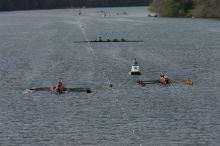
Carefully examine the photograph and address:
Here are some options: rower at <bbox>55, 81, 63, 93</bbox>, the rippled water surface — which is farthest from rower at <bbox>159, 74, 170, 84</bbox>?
rower at <bbox>55, 81, 63, 93</bbox>

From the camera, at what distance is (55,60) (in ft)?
451

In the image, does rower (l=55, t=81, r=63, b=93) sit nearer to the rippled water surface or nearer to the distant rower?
the distant rower

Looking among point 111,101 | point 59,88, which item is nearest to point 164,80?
point 111,101

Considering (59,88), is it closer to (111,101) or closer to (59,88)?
(59,88)

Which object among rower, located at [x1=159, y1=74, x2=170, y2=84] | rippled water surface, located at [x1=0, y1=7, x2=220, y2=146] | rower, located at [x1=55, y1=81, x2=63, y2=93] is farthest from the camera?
rower, located at [x1=159, y1=74, x2=170, y2=84]

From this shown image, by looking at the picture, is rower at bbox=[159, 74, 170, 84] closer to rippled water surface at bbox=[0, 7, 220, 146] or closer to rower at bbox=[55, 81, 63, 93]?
rippled water surface at bbox=[0, 7, 220, 146]

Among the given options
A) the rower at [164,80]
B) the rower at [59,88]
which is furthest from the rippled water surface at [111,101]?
the rower at [164,80]

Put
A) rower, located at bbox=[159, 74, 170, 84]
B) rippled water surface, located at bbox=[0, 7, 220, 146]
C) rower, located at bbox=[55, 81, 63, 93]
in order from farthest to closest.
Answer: rower, located at bbox=[159, 74, 170, 84] → rower, located at bbox=[55, 81, 63, 93] → rippled water surface, located at bbox=[0, 7, 220, 146]

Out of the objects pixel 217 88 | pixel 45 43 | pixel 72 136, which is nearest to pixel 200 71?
pixel 217 88

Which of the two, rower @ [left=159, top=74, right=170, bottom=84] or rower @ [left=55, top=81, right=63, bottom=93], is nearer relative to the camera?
rower @ [left=55, top=81, right=63, bottom=93]

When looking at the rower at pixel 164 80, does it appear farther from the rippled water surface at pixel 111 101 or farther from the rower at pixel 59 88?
the rower at pixel 59 88

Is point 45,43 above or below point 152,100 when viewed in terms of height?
below

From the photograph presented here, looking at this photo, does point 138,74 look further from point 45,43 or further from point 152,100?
point 45,43

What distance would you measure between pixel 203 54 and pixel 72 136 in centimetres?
8039
